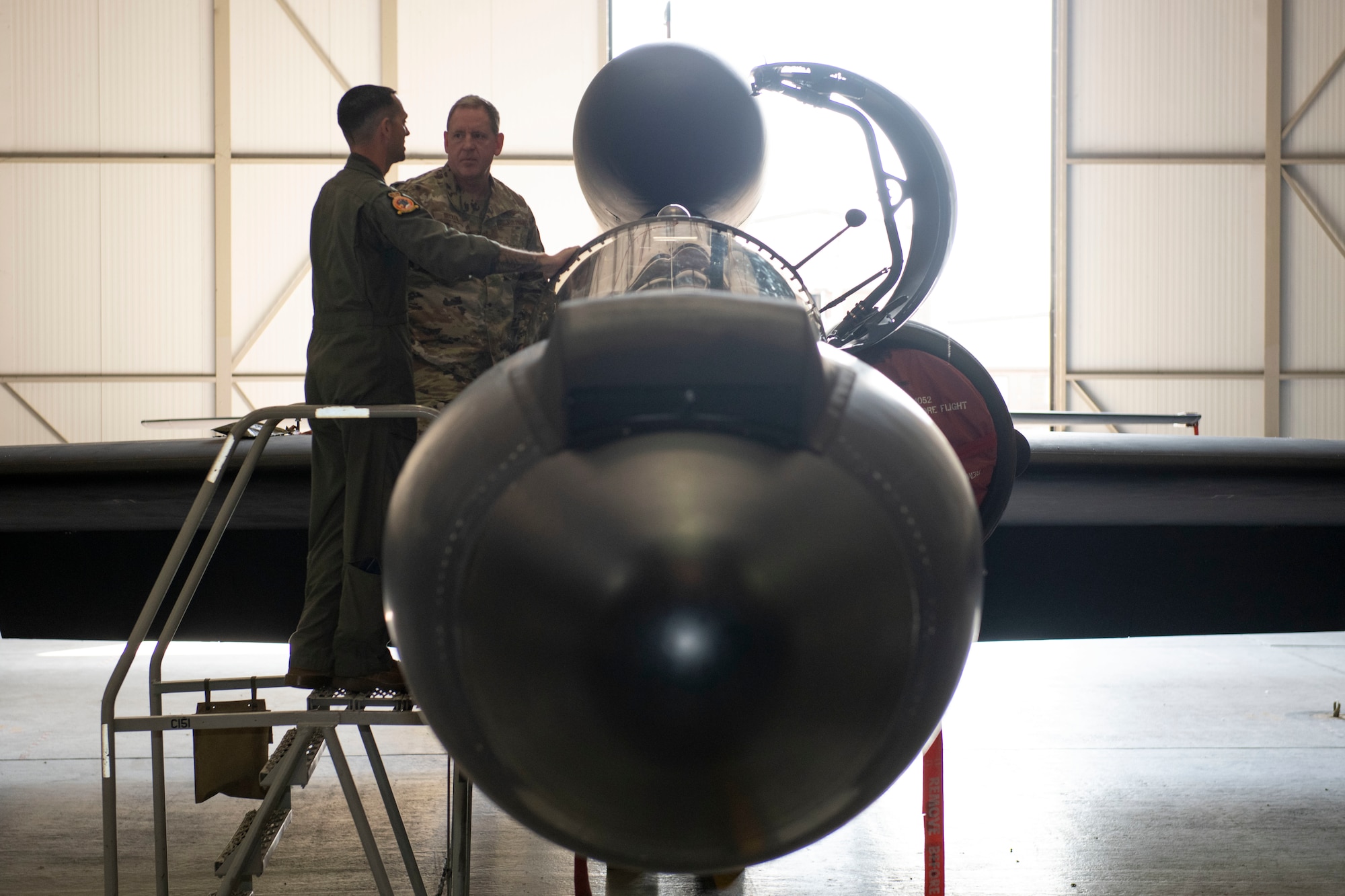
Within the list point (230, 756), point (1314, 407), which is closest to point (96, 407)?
point (230, 756)

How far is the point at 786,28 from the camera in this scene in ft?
61.5

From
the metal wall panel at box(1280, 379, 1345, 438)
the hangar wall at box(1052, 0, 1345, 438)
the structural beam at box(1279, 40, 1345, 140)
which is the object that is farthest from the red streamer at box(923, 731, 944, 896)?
the structural beam at box(1279, 40, 1345, 140)

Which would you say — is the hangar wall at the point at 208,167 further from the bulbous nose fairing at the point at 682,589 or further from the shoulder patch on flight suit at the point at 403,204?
the bulbous nose fairing at the point at 682,589

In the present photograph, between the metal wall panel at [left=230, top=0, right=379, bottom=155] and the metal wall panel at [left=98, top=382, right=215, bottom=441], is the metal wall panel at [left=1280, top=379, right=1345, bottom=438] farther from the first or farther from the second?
the metal wall panel at [left=98, top=382, right=215, bottom=441]

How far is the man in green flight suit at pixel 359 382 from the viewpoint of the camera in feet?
9.58

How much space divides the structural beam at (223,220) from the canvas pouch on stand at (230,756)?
12065 mm

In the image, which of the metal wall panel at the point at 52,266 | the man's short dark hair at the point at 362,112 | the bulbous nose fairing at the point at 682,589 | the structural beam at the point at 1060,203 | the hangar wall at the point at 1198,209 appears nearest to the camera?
the bulbous nose fairing at the point at 682,589

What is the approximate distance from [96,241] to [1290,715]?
14.7 metres

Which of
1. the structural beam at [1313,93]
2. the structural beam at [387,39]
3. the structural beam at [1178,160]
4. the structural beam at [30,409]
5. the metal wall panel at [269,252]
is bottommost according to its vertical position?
the structural beam at [30,409]

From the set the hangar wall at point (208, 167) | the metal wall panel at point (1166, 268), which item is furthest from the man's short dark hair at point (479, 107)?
the metal wall panel at point (1166, 268)

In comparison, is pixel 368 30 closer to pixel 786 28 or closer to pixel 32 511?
pixel 786 28

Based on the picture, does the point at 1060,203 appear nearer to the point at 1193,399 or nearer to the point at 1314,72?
the point at 1193,399

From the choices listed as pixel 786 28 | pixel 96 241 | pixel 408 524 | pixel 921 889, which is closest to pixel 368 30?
pixel 96 241

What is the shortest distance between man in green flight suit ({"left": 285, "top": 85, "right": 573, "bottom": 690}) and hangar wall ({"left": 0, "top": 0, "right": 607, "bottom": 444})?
1131cm
